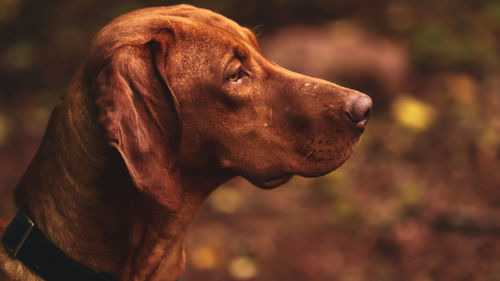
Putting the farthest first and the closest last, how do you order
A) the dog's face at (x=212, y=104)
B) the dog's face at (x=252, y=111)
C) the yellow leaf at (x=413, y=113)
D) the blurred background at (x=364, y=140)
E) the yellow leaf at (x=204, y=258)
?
the yellow leaf at (x=413, y=113), the yellow leaf at (x=204, y=258), the blurred background at (x=364, y=140), the dog's face at (x=252, y=111), the dog's face at (x=212, y=104)

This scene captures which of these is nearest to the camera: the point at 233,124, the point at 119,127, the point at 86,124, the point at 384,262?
the point at 119,127

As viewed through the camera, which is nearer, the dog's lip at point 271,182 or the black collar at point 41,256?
the black collar at point 41,256

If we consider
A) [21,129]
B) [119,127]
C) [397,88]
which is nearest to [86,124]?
[119,127]

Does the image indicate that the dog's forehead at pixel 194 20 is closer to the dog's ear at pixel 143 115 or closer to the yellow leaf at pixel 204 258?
the dog's ear at pixel 143 115

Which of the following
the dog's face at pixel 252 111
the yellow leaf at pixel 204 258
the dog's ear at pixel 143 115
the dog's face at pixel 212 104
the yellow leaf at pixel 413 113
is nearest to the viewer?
the dog's ear at pixel 143 115

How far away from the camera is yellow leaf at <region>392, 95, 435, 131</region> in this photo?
6176 millimetres

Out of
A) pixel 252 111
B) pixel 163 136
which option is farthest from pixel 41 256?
pixel 252 111

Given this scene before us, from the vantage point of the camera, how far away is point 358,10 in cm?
745

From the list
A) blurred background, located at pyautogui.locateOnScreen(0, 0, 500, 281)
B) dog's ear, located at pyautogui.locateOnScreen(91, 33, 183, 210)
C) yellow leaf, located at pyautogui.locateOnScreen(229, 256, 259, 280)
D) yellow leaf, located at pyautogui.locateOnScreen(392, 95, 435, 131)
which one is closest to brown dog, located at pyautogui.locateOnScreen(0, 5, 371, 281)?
dog's ear, located at pyautogui.locateOnScreen(91, 33, 183, 210)

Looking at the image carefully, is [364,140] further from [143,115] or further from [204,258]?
[143,115]

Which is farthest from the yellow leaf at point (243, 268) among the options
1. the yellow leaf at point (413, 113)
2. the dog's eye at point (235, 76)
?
the dog's eye at point (235, 76)

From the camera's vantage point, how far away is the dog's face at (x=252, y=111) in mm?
2477

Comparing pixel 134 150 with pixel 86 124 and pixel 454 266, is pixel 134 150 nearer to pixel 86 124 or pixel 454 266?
pixel 86 124

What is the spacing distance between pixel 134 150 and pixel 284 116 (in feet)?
2.32
